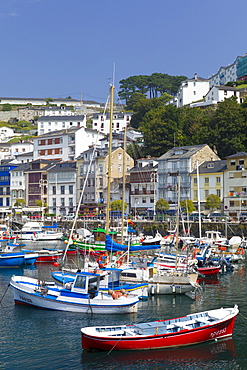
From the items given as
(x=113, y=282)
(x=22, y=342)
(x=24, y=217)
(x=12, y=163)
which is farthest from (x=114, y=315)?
(x=12, y=163)

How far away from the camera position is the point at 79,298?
89.5 feet

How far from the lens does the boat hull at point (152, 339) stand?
69.0 ft

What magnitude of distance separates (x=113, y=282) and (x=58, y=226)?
64.3 meters

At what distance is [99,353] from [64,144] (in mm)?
→ 99368

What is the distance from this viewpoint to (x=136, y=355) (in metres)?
21.2

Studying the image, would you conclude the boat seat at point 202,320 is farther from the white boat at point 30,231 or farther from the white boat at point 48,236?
the white boat at point 48,236

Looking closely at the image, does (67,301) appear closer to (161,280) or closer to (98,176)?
(161,280)

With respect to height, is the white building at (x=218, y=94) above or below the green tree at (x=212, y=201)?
above

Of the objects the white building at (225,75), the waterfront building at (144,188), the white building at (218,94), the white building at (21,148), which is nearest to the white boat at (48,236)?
the waterfront building at (144,188)

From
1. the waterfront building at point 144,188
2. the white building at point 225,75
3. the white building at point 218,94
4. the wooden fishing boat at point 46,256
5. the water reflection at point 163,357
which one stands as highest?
the white building at point 225,75

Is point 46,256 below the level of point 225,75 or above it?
below

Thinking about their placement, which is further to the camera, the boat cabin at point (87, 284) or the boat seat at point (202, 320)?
the boat cabin at point (87, 284)

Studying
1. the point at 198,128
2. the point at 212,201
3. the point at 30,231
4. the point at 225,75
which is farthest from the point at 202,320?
the point at 225,75

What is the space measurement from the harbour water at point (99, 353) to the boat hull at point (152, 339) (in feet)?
1.01
